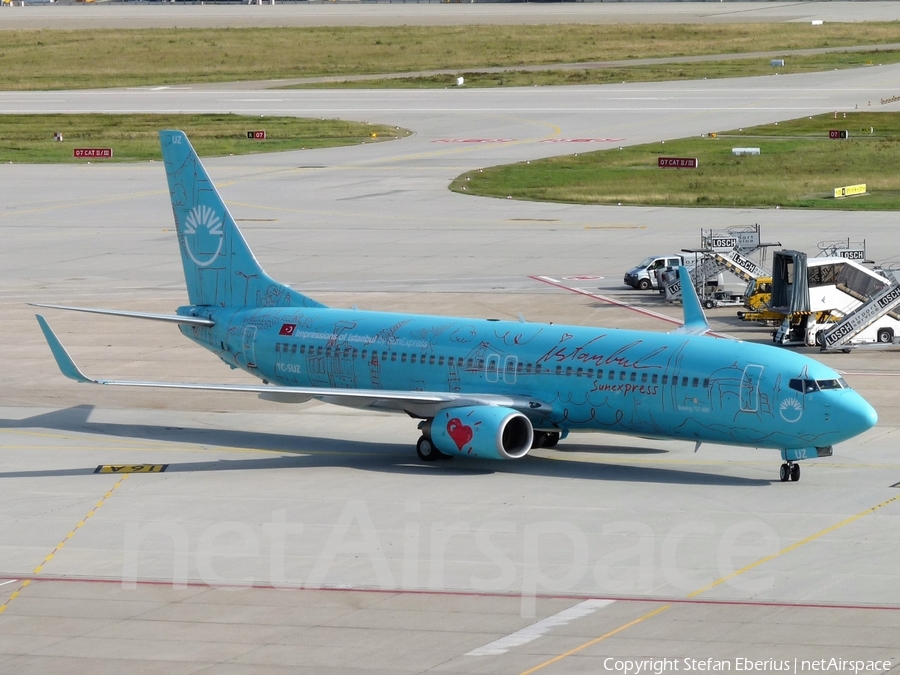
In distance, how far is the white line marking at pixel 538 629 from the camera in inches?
1013

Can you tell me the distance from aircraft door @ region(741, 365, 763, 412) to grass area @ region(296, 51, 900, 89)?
461 feet

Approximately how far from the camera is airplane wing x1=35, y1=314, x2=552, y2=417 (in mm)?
39969

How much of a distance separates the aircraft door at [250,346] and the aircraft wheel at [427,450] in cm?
735

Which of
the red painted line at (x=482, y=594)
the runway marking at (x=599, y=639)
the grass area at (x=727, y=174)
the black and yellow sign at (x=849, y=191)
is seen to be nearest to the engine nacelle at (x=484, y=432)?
the red painted line at (x=482, y=594)

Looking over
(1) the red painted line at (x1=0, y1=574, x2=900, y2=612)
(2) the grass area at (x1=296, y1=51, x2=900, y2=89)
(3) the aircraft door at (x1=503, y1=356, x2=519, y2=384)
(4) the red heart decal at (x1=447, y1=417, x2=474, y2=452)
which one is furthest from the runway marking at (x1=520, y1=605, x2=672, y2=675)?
(2) the grass area at (x1=296, y1=51, x2=900, y2=89)

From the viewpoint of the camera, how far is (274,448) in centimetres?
4362

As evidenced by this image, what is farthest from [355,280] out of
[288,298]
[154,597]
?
[154,597]

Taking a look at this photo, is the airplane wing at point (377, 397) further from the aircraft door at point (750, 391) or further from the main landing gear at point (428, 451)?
the aircraft door at point (750, 391)

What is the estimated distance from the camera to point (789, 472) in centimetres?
3806

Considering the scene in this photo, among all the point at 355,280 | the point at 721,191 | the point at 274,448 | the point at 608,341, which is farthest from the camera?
the point at 721,191

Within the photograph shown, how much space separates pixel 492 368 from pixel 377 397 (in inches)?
133

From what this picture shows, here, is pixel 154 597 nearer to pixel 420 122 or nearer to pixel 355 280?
pixel 355 280

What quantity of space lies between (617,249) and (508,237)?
7.61m

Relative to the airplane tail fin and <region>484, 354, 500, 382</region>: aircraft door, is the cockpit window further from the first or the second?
the airplane tail fin
